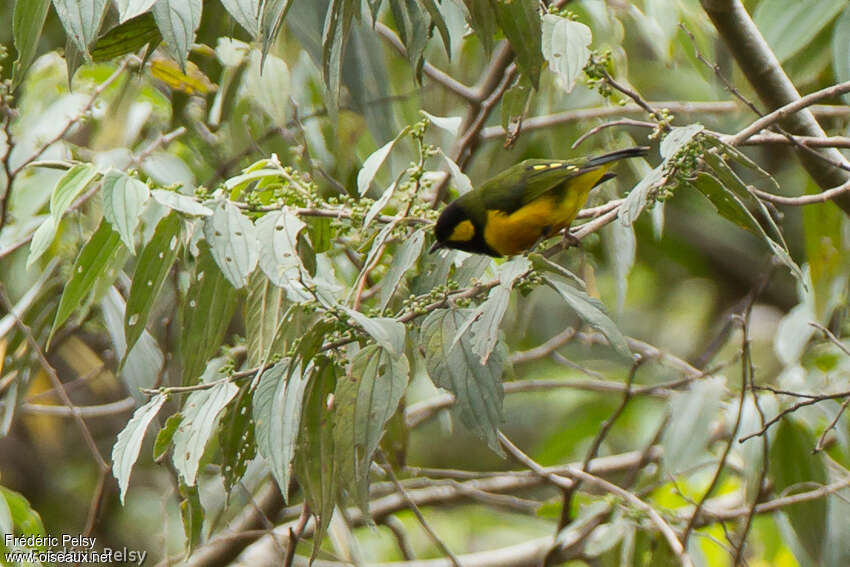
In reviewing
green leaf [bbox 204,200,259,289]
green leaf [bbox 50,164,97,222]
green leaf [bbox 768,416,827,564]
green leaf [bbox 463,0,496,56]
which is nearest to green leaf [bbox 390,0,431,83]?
green leaf [bbox 463,0,496,56]

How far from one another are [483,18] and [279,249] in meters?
0.57

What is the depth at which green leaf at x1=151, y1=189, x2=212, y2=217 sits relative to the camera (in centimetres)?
184

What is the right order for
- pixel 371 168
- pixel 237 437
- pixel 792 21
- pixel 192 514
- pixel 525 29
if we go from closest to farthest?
pixel 525 29, pixel 237 437, pixel 192 514, pixel 371 168, pixel 792 21

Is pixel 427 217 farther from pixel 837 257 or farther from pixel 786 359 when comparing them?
pixel 786 359

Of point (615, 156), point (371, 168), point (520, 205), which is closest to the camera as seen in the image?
point (371, 168)

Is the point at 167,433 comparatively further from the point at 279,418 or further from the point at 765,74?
the point at 765,74

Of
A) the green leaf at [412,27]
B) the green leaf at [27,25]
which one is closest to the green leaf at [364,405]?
the green leaf at [412,27]

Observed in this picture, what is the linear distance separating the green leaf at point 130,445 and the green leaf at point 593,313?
0.73 metres

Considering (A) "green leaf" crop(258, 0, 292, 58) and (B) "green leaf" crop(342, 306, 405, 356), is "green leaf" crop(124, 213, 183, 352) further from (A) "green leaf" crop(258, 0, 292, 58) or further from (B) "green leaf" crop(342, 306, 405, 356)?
(B) "green leaf" crop(342, 306, 405, 356)

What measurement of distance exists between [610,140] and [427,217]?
103cm

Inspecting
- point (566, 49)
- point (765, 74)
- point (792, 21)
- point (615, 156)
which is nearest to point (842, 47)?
point (792, 21)

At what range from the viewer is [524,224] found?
269 cm

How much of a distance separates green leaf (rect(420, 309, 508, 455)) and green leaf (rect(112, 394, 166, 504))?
0.49 metres

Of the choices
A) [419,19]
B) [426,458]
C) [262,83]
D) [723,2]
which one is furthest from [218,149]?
[426,458]
